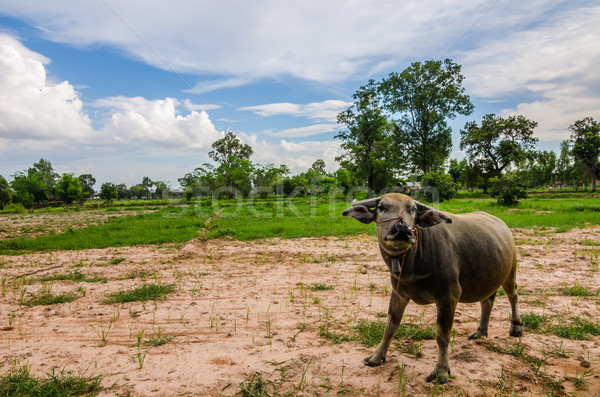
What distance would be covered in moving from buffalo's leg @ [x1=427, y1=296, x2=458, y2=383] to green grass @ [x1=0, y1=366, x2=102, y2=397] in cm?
363

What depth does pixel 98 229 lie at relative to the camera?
54.7 feet

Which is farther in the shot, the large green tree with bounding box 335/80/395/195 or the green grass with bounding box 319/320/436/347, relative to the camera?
the large green tree with bounding box 335/80/395/195

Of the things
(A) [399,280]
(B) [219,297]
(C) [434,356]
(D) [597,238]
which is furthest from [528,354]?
(D) [597,238]

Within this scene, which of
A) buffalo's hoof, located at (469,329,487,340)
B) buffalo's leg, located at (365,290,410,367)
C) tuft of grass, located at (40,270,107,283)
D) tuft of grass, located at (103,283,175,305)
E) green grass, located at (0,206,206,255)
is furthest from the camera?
green grass, located at (0,206,206,255)

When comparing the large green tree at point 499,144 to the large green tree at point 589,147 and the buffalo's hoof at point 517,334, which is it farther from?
the buffalo's hoof at point 517,334

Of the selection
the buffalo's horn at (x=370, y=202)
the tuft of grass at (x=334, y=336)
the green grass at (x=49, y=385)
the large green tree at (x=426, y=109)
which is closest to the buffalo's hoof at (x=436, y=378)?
the tuft of grass at (x=334, y=336)

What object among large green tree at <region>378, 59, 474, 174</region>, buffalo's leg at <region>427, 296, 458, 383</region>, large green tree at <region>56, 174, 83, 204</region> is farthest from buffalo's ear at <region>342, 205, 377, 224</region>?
large green tree at <region>56, 174, 83, 204</region>

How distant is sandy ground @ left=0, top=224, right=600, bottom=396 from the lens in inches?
135

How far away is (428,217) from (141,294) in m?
5.74

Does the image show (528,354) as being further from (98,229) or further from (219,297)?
(98,229)

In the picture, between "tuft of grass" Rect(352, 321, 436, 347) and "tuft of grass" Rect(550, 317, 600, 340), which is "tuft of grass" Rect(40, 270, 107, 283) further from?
"tuft of grass" Rect(550, 317, 600, 340)

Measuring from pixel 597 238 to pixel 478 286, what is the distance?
11.4m

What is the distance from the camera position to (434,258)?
3.53 meters

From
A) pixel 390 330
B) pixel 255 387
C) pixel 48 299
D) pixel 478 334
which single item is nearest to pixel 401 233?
pixel 390 330
